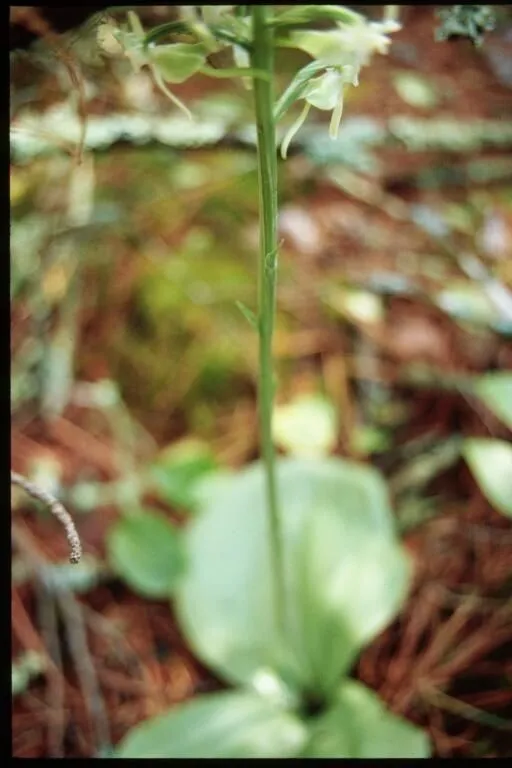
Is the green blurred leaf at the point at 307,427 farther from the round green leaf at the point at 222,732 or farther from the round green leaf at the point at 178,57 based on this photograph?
the round green leaf at the point at 178,57

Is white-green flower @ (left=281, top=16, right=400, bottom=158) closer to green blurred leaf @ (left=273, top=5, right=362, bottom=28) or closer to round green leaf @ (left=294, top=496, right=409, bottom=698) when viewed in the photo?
green blurred leaf @ (left=273, top=5, right=362, bottom=28)

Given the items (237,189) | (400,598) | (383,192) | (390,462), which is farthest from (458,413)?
(237,189)

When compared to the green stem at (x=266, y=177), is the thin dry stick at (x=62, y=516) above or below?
below

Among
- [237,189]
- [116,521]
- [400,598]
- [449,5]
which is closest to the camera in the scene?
[449,5]

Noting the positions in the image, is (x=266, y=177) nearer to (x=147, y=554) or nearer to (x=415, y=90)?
(x=147, y=554)

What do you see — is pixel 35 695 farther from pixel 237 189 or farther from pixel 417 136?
pixel 417 136

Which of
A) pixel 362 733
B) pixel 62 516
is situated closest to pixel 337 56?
pixel 62 516

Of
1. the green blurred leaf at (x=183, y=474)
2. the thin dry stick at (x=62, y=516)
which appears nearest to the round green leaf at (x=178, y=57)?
the thin dry stick at (x=62, y=516)

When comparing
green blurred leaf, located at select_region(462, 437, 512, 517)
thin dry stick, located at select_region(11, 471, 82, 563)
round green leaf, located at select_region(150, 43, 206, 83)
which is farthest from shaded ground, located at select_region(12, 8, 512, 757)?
round green leaf, located at select_region(150, 43, 206, 83)
